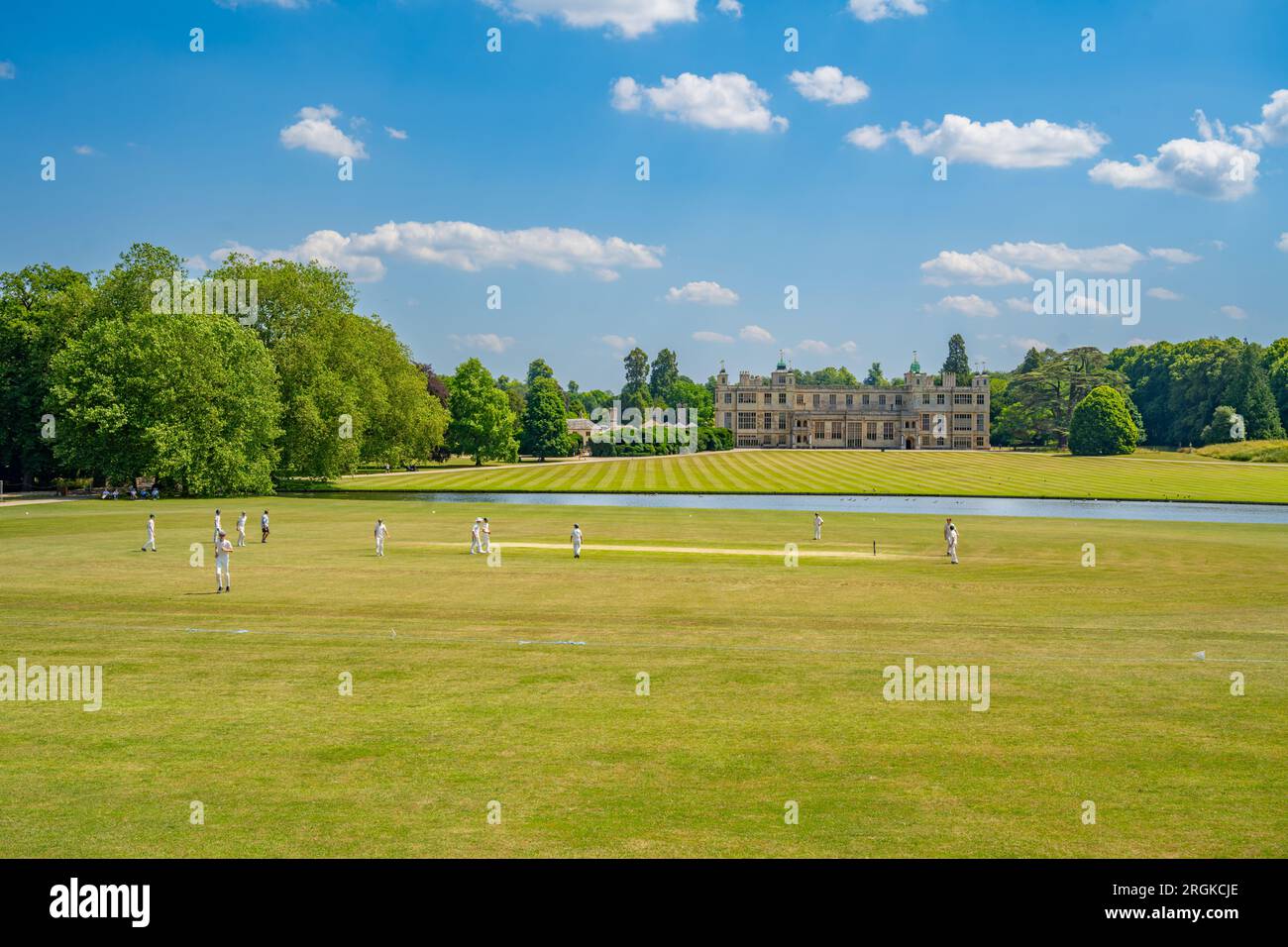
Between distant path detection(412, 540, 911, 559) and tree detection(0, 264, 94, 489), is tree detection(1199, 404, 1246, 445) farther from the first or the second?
tree detection(0, 264, 94, 489)

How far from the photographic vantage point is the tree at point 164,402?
249 feet

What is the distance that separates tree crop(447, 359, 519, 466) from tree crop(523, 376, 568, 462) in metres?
20.9

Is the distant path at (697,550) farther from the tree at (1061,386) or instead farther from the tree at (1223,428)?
the tree at (1061,386)

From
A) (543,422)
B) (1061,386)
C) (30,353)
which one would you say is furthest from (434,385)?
(1061,386)

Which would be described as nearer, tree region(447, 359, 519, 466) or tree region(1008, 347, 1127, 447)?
tree region(447, 359, 519, 466)

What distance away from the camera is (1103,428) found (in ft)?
498

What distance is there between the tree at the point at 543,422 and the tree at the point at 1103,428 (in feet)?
264

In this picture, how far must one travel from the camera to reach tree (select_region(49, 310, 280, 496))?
75.9m

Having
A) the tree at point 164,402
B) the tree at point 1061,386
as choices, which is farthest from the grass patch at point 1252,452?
the tree at point 164,402

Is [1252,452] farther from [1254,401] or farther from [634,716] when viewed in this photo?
[634,716]

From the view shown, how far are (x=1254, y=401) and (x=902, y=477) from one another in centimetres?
6931

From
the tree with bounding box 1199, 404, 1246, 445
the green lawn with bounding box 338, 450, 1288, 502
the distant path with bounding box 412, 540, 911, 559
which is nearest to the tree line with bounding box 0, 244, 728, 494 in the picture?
the green lawn with bounding box 338, 450, 1288, 502

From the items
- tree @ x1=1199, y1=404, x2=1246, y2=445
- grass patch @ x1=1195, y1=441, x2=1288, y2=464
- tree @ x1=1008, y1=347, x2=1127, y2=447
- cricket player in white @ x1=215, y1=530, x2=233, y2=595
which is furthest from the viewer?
tree @ x1=1008, y1=347, x2=1127, y2=447

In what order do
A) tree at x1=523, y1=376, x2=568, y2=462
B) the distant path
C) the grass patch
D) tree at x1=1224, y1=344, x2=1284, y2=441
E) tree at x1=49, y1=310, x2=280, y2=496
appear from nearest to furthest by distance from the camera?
the distant path, tree at x1=49, y1=310, x2=280, y2=496, the grass patch, tree at x1=1224, y1=344, x2=1284, y2=441, tree at x1=523, y1=376, x2=568, y2=462
